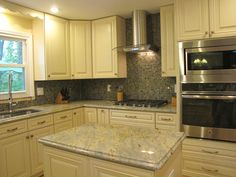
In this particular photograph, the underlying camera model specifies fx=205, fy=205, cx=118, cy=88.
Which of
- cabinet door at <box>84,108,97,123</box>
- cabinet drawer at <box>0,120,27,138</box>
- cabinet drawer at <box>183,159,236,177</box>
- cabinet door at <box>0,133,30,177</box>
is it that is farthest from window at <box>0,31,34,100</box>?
cabinet drawer at <box>183,159,236,177</box>

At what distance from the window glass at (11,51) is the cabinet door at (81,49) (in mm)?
862

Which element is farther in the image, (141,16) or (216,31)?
(141,16)

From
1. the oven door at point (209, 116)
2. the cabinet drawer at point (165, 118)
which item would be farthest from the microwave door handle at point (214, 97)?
the cabinet drawer at point (165, 118)

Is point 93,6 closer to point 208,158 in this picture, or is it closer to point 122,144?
point 122,144

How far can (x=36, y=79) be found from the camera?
346cm

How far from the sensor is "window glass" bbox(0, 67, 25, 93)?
3.09 meters

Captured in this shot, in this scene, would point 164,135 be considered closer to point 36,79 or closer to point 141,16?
point 141,16

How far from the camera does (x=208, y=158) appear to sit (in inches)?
98.7

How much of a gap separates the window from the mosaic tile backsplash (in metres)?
0.18

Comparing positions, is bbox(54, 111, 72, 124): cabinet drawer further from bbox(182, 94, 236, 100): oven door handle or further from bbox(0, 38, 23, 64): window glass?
bbox(182, 94, 236, 100): oven door handle

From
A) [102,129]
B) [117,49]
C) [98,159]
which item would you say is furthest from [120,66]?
[98,159]

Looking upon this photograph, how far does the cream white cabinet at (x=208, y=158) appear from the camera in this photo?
2385mm

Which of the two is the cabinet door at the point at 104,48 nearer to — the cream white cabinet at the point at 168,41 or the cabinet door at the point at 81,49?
the cabinet door at the point at 81,49

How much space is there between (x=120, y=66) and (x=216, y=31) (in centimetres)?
168
